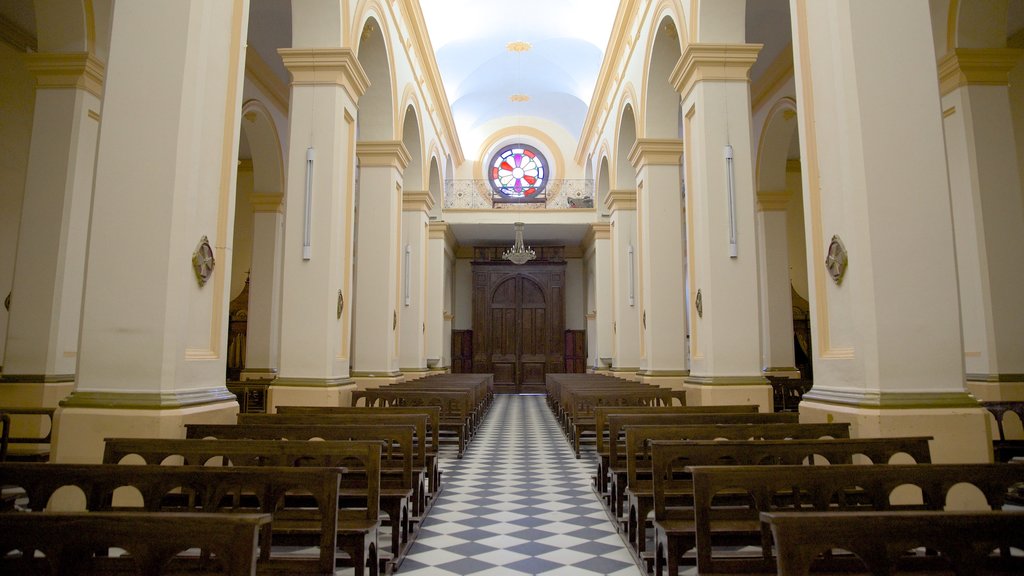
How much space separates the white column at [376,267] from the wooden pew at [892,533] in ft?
27.5

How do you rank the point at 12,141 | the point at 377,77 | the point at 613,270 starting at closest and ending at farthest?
the point at 12,141 < the point at 377,77 < the point at 613,270

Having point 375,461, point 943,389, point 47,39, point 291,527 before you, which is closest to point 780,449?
point 943,389

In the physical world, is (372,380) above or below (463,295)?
below

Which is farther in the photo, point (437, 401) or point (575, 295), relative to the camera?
point (575, 295)

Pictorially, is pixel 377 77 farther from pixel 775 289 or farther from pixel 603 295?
pixel 603 295

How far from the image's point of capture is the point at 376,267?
33.2ft

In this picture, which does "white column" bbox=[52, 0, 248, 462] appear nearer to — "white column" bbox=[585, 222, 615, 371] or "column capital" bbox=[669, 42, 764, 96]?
"column capital" bbox=[669, 42, 764, 96]

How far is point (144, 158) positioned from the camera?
169 inches

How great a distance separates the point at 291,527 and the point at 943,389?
388cm

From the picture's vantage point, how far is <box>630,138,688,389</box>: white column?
393 inches

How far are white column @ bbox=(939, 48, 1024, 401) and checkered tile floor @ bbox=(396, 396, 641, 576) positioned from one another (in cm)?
437

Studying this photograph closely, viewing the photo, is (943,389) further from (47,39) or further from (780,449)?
(47,39)

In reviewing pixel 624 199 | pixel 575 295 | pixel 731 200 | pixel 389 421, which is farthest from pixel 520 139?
pixel 389 421

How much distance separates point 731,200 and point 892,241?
3.00 m
